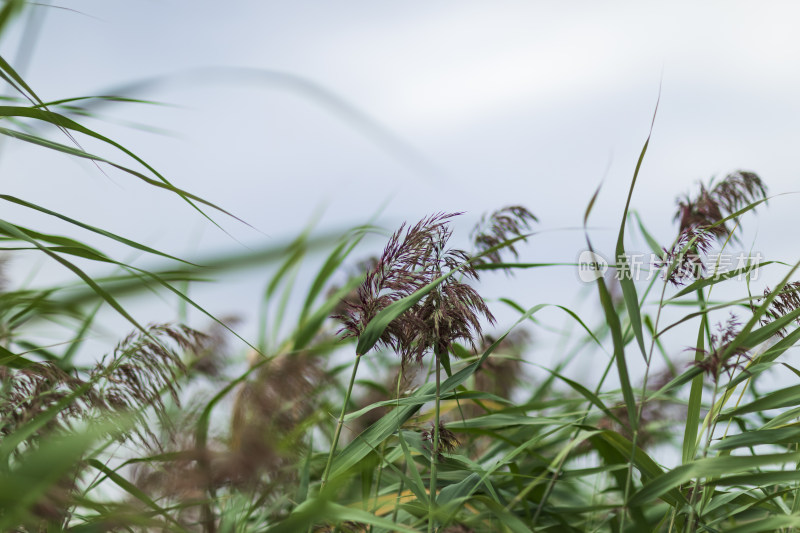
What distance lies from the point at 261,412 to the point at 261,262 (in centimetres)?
31

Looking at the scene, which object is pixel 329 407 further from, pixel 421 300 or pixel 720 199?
pixel 720 199

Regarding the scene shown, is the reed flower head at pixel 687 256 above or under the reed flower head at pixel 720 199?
under

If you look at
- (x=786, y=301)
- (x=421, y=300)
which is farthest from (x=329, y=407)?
(x=786, y=301)

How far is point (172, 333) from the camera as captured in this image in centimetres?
117

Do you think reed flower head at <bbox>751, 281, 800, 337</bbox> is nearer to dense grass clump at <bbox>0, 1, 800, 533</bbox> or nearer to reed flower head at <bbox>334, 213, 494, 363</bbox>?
dense grass clump at <bbox>0, 1, 800, 533</bbox>

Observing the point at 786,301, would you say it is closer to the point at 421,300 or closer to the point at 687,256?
the point at 687,256

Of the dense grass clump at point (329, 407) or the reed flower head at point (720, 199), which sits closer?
the dense grass clump at point (329, 407)

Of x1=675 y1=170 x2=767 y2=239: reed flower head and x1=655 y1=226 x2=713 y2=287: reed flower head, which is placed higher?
x1=675 y1=170 x2=767 y2=239: reed flower head

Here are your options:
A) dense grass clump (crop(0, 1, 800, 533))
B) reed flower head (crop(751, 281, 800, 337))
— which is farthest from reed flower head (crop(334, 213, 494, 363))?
reed flower head (crop(751, 281, 800, 337))

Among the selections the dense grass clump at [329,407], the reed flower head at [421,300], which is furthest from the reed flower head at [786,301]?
the reed flower head at [421,300]

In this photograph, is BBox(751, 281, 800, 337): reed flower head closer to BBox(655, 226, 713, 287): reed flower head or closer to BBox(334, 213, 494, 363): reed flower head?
BBox(655, 226, 713, 287): reed flower head

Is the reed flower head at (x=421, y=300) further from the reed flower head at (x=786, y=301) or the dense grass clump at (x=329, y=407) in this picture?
the reed flower head at (x=786, y=301)

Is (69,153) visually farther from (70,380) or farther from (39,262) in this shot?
(39,262)

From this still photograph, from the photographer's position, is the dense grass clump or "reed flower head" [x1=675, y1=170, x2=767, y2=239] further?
"reed flower head" [x1=675, y1=170, x2=767, y2=239]
